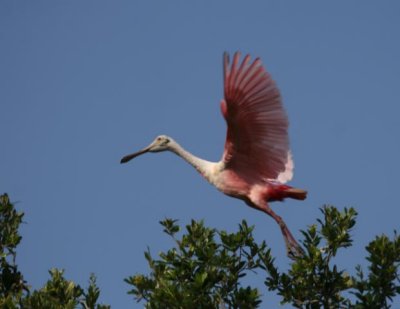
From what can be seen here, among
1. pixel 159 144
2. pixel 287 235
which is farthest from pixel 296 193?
pixel 159 144

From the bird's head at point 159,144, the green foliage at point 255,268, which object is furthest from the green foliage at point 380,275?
the bird's head at point 159,144

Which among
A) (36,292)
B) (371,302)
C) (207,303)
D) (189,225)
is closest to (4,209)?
(36,292)

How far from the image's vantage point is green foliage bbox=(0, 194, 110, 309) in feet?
29.1

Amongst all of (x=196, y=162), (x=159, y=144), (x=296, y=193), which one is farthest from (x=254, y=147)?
(x=159, y=144)

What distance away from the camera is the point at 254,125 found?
35.8 feet

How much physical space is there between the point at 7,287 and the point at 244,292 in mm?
2837

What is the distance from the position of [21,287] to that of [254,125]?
3.45 metres

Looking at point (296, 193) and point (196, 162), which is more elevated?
point (196, 162)

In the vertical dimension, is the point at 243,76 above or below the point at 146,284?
above

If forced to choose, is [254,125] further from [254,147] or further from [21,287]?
[21,287]

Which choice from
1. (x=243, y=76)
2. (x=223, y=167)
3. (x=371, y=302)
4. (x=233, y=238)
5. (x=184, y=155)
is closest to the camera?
(x=371, y=302)

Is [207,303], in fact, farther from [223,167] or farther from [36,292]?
[223,167]

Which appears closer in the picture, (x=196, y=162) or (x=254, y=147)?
(x=254, y=147)

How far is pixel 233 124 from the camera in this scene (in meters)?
Answer: 10.9
